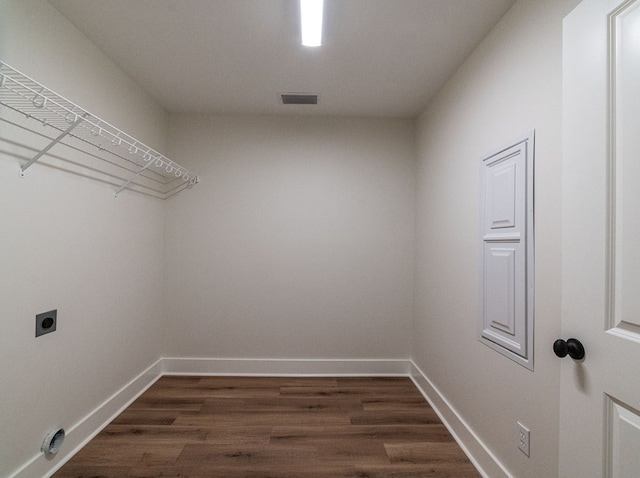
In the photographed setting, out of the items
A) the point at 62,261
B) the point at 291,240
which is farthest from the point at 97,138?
the point at 291,240

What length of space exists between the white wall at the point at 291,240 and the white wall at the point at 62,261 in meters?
0.50

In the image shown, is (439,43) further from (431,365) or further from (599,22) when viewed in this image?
(431,365)

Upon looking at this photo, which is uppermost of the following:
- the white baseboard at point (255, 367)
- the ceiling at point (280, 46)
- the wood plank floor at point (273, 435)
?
the ceiling at point (280, 46)

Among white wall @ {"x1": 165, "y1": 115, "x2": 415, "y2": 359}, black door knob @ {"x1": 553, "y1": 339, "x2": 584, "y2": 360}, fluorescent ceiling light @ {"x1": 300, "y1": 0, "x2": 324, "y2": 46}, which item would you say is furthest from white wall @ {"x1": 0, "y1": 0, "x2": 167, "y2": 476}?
black door knob @ {"x1": 553, "y1": 339, "x2": 584, "y2": 360}

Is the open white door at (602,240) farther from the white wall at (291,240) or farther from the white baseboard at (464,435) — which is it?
the white wall at (291,240)

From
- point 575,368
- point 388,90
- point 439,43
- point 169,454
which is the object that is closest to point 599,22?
point 575,368

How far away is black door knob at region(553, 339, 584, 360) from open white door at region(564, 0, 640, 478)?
0.06 ft

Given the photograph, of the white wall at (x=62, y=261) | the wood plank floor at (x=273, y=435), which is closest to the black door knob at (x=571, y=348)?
the wood plank floor at (x=273, y=435)

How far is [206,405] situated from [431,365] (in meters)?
1.77

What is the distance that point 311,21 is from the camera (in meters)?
1.68

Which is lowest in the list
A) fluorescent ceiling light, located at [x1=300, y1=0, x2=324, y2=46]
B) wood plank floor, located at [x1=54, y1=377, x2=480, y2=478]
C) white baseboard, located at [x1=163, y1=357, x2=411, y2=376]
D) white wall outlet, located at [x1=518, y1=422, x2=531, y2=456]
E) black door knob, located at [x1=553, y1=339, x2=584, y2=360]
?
wood plank floor, located at [x1=54, y1=377, x2=480, y2=478]

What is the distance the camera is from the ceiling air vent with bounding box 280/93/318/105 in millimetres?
2557

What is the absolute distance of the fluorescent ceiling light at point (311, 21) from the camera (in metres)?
1.57

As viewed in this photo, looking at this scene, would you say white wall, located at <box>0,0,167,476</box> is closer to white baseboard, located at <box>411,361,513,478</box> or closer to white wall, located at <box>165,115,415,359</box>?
white wall, located at <box>165,115,415,359</box>
